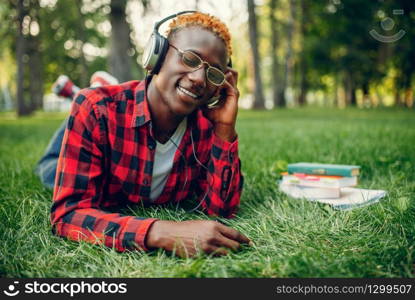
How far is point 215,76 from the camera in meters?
2.19

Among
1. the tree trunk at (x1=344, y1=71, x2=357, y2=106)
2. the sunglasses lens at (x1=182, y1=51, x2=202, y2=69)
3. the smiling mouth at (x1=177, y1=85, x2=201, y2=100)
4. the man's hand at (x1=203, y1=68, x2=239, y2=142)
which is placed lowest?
the tree trunk at (x1=344, y1=71, x2=357, y2=106)

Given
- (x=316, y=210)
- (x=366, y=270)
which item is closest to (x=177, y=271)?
(x=366, y=270)

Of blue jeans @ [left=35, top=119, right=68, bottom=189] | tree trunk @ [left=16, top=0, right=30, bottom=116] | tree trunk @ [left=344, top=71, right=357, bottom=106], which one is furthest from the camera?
tree trunk @ [left=344, top=71, right=357, bottom=106]

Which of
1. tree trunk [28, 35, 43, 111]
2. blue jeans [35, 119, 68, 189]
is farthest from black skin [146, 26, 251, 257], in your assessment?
tree trunk [28, 35, 43, 111]

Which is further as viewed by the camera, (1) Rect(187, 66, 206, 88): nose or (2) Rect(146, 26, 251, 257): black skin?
(1) Rect(187, 66, 206, 88): nose

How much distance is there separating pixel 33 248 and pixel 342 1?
66.8 feet

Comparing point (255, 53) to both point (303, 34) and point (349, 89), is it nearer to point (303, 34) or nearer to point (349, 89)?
point (303, 34)

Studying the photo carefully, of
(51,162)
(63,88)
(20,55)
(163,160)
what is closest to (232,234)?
(163,160)

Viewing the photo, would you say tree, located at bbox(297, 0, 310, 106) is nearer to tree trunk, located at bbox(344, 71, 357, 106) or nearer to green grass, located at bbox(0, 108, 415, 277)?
tree trunk, located at bbox(344, 71, 357, 106)

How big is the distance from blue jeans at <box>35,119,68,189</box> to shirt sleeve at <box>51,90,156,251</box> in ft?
3.82

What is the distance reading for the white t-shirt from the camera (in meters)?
Result: 2.38

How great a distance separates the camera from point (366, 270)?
158 cm

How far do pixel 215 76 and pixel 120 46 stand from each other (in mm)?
7979

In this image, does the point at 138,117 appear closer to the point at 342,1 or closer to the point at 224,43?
the point at 224,43
